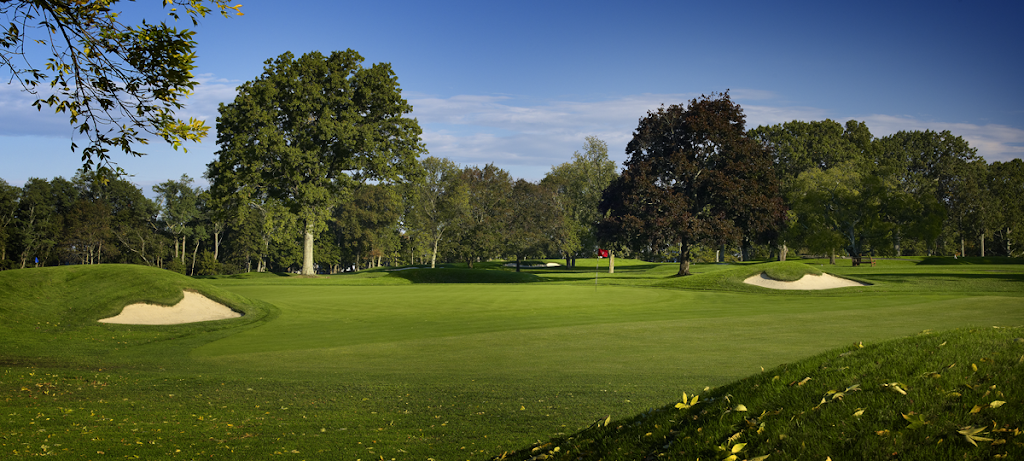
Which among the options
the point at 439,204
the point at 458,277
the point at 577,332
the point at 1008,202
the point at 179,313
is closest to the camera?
the point at 577,332

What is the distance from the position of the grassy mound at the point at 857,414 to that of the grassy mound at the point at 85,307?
1335 centimetres

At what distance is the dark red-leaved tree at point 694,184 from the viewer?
37094 mm

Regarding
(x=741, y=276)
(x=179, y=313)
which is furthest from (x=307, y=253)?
(x=741, y=276)

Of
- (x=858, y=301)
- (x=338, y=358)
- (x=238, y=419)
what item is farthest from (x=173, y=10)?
(x=858, y=301)

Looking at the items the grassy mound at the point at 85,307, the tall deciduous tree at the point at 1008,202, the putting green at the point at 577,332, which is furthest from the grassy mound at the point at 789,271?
the tall deciduous tree at the point at 1008,202

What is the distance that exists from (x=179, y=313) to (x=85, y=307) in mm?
2596

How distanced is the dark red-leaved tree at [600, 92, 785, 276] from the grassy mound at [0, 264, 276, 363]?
24469mm

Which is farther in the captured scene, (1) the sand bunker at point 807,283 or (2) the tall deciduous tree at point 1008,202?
(2) the tall deciduous tree at point 1008,202

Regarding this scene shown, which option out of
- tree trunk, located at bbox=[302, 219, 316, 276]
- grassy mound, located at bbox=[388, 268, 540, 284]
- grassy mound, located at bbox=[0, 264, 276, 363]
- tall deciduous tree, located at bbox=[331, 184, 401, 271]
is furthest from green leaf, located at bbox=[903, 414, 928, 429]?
tall deciduous tree, located at bbox=[331, 184, 401, 271]

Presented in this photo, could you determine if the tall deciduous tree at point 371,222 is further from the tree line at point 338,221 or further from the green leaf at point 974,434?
the green leaf at point 974,434

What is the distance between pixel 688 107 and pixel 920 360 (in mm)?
37064

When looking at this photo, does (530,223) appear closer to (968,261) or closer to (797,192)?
(797,192)

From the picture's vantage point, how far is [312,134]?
3994cm

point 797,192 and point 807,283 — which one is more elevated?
point 797,192
